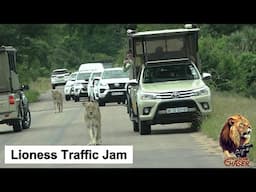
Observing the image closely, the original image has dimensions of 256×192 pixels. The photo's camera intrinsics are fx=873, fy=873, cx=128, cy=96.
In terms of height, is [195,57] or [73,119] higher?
[195,57]

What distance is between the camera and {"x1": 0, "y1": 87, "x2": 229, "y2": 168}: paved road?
1505cm

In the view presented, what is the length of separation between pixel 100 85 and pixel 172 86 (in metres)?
15.9

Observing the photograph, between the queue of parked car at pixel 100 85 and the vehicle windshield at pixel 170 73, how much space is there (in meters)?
9.22

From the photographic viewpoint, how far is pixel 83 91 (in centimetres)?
4312

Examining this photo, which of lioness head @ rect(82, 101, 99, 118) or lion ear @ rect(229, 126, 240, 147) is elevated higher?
lion ear @ rect(229, 126, 240, 147)

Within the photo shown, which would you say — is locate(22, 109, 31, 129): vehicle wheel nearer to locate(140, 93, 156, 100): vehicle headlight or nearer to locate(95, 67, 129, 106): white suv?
locate(140, 93, 156, 100): vehicle headlight

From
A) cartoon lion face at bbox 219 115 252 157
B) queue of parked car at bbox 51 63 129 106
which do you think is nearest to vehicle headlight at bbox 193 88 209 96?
cartoon lion face at bbox 219 115 252 157

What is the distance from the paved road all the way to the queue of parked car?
4.63 metres

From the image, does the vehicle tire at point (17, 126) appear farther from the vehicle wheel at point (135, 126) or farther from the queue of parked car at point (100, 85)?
the queue of parked car at point (100, 85)

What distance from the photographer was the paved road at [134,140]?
15047mm

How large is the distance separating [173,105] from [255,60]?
16067mm

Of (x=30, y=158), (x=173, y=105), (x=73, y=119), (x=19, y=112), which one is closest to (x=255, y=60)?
(x=73, y=119)

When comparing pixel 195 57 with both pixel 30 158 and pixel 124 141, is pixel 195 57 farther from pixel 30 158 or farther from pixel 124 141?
pixel 30 158
